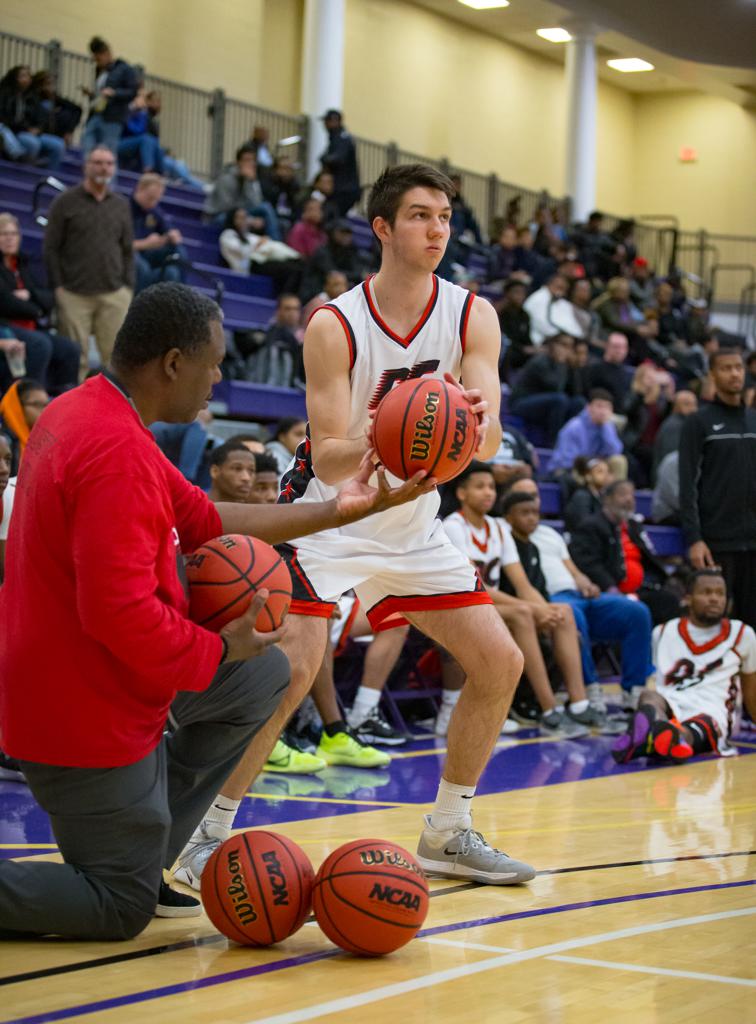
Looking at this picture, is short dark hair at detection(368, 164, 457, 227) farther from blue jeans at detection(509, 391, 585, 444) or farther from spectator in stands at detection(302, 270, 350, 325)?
blue jeans at detection(509, 391, 585, 444)

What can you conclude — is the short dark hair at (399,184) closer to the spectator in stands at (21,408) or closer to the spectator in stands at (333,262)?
the spectator in stands at (21,408)

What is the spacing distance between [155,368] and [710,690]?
522cm

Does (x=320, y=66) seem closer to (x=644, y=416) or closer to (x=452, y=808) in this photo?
(x=644, y=416)

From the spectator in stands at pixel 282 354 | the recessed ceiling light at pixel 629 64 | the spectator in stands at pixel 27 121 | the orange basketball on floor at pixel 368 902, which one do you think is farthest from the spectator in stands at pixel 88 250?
the recessed ceiling light at pixel 629 64

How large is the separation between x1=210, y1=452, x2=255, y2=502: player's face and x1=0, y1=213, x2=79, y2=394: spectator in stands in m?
3.08

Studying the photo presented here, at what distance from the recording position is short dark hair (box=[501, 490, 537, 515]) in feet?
30.6

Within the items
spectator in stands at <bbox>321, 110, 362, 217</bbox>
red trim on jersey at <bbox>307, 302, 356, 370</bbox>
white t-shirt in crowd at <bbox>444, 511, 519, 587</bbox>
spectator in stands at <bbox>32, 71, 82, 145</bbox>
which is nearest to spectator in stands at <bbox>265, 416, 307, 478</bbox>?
white t-shirt in crowd at <bbox>444, 511, 519, 587</bbox>

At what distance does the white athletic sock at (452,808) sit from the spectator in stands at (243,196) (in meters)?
11.7

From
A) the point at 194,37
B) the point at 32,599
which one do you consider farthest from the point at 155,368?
the point at 194,37

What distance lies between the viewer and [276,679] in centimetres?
405

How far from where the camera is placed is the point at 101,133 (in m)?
15.9

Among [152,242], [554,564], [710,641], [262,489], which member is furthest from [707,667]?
[152,242]

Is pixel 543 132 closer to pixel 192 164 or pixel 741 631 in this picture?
pixel 192 164

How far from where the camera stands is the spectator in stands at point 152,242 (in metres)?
12.3
